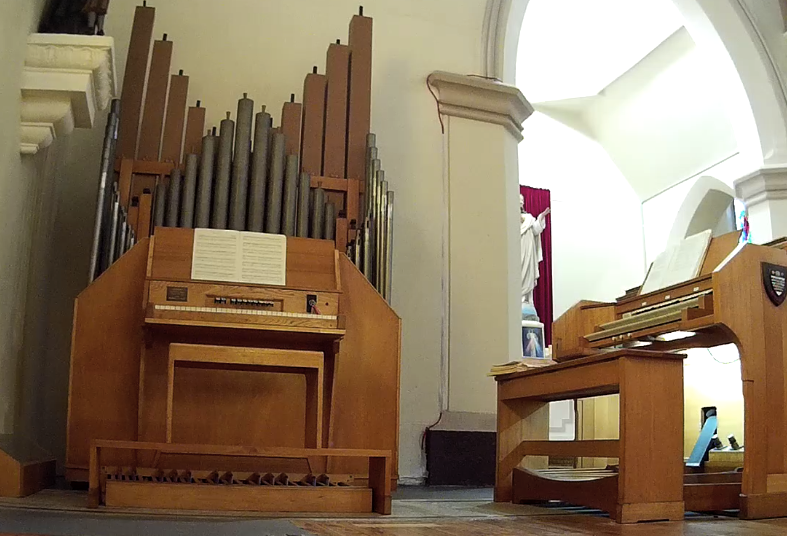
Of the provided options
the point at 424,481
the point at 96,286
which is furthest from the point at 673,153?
the point at 96,286

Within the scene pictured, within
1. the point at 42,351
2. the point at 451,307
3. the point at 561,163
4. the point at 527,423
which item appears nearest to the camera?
the point at 527,423

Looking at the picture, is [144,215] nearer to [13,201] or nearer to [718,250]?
[13,201]

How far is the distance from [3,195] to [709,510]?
305cm

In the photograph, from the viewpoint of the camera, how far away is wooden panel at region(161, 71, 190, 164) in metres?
4.37

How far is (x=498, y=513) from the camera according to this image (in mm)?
2984

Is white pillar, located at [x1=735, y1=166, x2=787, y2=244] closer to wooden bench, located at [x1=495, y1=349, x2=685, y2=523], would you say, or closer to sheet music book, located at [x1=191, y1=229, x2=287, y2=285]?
wooden bench, located at [x1=495, y1=349, x2=685, y2=523]

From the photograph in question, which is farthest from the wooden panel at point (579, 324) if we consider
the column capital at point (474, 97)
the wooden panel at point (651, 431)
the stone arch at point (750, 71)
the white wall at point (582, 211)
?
the white wall at point (582, 211)

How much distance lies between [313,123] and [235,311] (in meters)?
1.49

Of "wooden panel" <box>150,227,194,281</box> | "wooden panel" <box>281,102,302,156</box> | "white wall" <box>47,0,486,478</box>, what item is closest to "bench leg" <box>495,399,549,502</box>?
"white wall" <box>47,0,486,478</box>

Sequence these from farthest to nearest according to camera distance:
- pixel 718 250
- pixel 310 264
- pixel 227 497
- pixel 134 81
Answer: pixel 134 81 → pixel 310 264 → pixel 718 250 → pixel 227 497

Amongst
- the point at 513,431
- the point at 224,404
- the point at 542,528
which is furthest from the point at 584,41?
the point at 542,528

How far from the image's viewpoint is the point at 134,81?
4.40 metres

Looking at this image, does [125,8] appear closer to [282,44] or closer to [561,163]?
[282,44]

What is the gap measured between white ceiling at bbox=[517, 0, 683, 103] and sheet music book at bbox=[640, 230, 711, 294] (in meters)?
5.68
